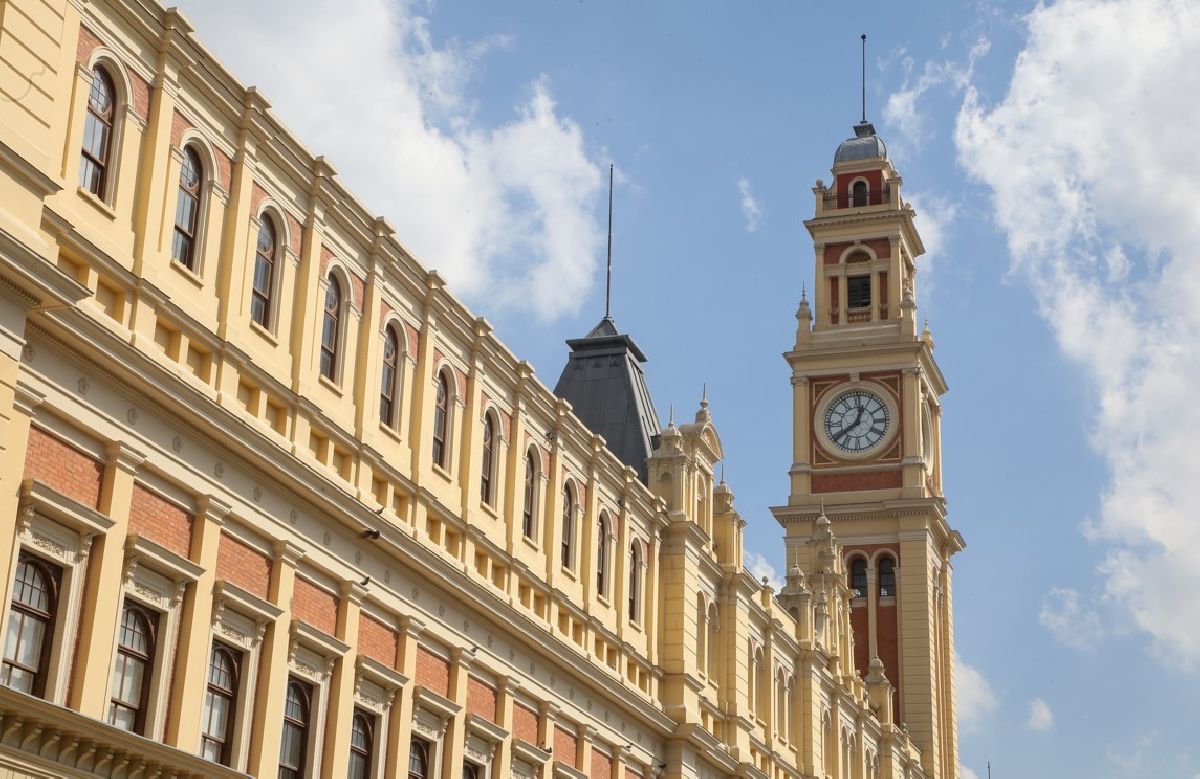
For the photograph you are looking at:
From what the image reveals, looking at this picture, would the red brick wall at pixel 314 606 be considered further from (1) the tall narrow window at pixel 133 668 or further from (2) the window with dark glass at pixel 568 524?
(2) the window with dark glass at pixel 568 524

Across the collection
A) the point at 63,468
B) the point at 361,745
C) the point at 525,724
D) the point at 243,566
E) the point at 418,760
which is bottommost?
the point at 361,745

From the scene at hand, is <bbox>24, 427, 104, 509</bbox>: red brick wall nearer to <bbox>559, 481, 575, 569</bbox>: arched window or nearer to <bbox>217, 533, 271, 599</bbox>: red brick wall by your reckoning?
<bbox>217, 533, 271, 599</bbox>: red brick wall

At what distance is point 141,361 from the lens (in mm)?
22828

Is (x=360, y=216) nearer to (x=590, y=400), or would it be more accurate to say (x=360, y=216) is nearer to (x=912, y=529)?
(x=590, y=400)

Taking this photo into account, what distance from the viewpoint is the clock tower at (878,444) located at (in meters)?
72.3

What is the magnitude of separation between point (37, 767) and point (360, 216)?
38.6 ft

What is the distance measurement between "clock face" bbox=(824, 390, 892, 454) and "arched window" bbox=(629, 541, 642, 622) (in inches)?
1407

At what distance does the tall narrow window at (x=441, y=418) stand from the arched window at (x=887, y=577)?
4372 cm

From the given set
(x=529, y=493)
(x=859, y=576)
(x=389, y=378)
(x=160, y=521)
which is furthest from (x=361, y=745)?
(x=859, y=576)

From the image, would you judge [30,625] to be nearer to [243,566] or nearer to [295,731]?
[243,566]

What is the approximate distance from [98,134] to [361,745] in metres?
10.5

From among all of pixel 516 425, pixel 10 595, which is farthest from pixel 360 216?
pixel 10 595

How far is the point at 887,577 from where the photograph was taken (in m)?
73.2

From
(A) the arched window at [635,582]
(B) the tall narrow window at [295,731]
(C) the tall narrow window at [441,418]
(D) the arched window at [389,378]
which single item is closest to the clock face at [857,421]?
(A) the arched window at [635,582]
